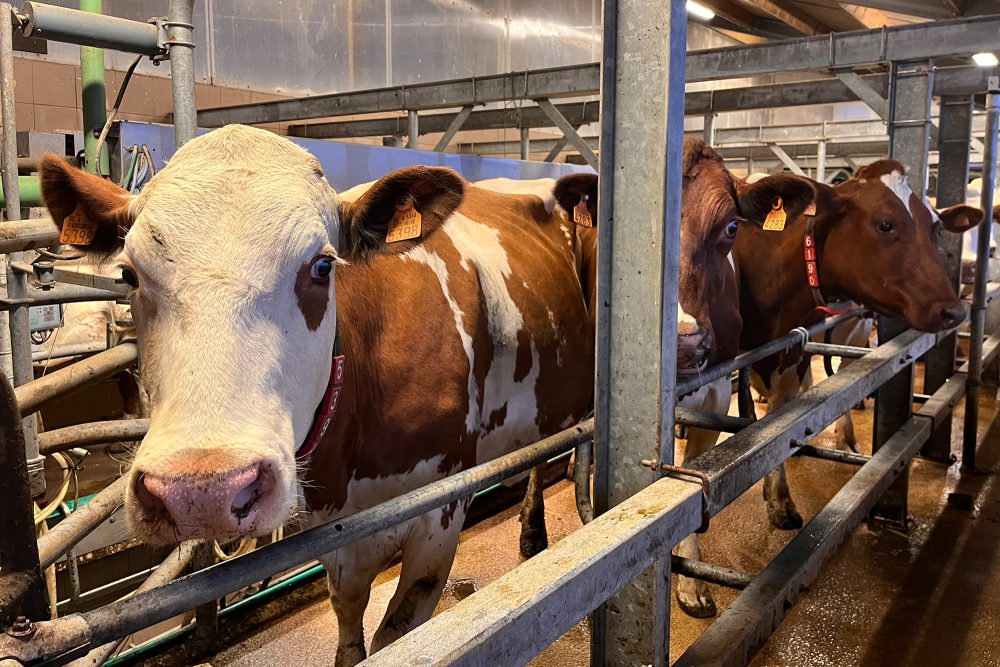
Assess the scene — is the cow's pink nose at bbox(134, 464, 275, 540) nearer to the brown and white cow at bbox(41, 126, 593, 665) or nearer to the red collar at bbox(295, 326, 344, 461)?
the brown and white cow at bbox(41, 126, 593, 665)

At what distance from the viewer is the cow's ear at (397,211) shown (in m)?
1.75

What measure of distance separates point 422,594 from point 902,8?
5149 mm

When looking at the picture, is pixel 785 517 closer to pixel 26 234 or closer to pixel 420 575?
pixel 420 575

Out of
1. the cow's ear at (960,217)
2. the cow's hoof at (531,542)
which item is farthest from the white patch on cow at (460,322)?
the cow's ear at (960,217)

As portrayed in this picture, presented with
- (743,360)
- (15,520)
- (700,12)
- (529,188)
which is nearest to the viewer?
(15,520)

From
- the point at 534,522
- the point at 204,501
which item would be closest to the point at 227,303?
the point at 204,501

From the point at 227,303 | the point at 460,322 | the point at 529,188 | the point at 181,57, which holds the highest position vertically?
the point at 181,57

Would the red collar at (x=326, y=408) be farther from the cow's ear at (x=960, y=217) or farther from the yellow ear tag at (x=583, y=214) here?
the cow's ear at (x=960, y=217)

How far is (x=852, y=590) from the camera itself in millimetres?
3273

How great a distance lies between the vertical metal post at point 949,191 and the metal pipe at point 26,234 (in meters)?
4.20

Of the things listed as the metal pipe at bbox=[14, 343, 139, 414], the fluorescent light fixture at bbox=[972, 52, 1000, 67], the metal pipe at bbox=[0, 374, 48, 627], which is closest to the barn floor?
the metal pipe at bbox=[14, 343, 139, 414]

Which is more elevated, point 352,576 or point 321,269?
point 321,269

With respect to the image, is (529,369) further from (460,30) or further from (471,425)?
(460,30)

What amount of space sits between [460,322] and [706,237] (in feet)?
3.86
